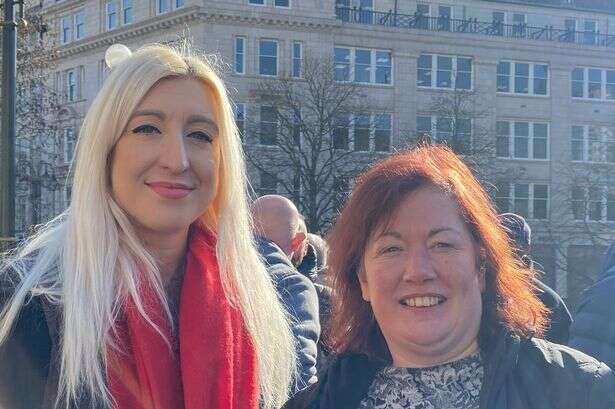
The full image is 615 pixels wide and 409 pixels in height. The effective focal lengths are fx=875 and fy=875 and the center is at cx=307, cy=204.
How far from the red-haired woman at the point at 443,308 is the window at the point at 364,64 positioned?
3823 cm

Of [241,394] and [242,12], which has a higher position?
[242,12]

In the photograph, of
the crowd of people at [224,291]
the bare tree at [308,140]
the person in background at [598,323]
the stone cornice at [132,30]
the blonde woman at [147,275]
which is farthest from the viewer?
the stone cornice at [132,30]

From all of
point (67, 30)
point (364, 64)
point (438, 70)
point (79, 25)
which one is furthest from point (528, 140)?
point (67, 30)

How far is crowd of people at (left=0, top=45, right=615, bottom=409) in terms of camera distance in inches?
84.0

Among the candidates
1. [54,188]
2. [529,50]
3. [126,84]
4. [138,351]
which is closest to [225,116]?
[126,84]

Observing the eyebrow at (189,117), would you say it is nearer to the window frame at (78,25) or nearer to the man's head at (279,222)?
the man's head at (279,222)

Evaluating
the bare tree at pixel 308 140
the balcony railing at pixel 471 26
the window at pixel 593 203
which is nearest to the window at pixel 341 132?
the bare tree at pixel 308 140

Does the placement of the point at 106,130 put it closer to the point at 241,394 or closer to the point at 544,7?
the point at 241,394

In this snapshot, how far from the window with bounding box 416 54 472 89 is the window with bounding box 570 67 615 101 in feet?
20.5

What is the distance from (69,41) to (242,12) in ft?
41.1

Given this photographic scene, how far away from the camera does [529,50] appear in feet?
145

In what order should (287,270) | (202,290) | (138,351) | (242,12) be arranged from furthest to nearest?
(242,12), (287,270), (202,290), (138,351)

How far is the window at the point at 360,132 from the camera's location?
3578 centimetres

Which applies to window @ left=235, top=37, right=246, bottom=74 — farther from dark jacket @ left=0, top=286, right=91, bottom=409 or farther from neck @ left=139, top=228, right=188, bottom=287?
dark jacket @ left=0, top=286, right=91, bottom=409
